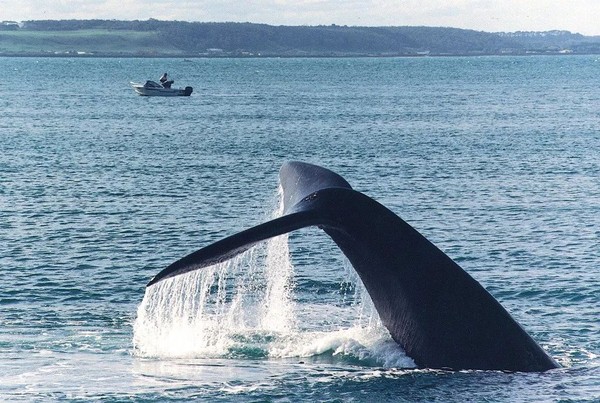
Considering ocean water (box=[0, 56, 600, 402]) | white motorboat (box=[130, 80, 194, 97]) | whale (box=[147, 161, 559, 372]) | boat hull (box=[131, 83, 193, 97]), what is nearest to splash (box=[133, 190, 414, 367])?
ocean water (box=[0, 56, 600, 402])

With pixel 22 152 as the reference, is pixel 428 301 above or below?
above

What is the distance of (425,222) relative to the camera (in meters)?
32.0

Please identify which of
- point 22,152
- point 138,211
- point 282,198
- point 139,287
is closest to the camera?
point 282,198

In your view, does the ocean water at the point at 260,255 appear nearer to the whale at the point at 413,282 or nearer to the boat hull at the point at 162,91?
the whale at the point at 413,282

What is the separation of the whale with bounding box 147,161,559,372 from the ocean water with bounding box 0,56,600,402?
0.51 metres

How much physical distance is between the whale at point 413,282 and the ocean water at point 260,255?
506mm

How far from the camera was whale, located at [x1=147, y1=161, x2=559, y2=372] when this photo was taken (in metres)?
12.3

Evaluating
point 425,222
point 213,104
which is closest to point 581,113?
Result: point 213,104

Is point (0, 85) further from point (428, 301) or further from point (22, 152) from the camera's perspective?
point (428, 301)

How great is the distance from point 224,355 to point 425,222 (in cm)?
1637


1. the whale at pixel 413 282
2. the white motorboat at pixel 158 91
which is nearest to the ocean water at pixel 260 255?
the whale at pixel 413 282

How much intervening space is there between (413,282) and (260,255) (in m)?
15.9

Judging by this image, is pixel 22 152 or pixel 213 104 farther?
pixel 213 104

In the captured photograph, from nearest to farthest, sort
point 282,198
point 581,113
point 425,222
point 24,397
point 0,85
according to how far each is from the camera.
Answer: point 282,198
point 24,397
point 425,222
point 581,113
point 0,85
